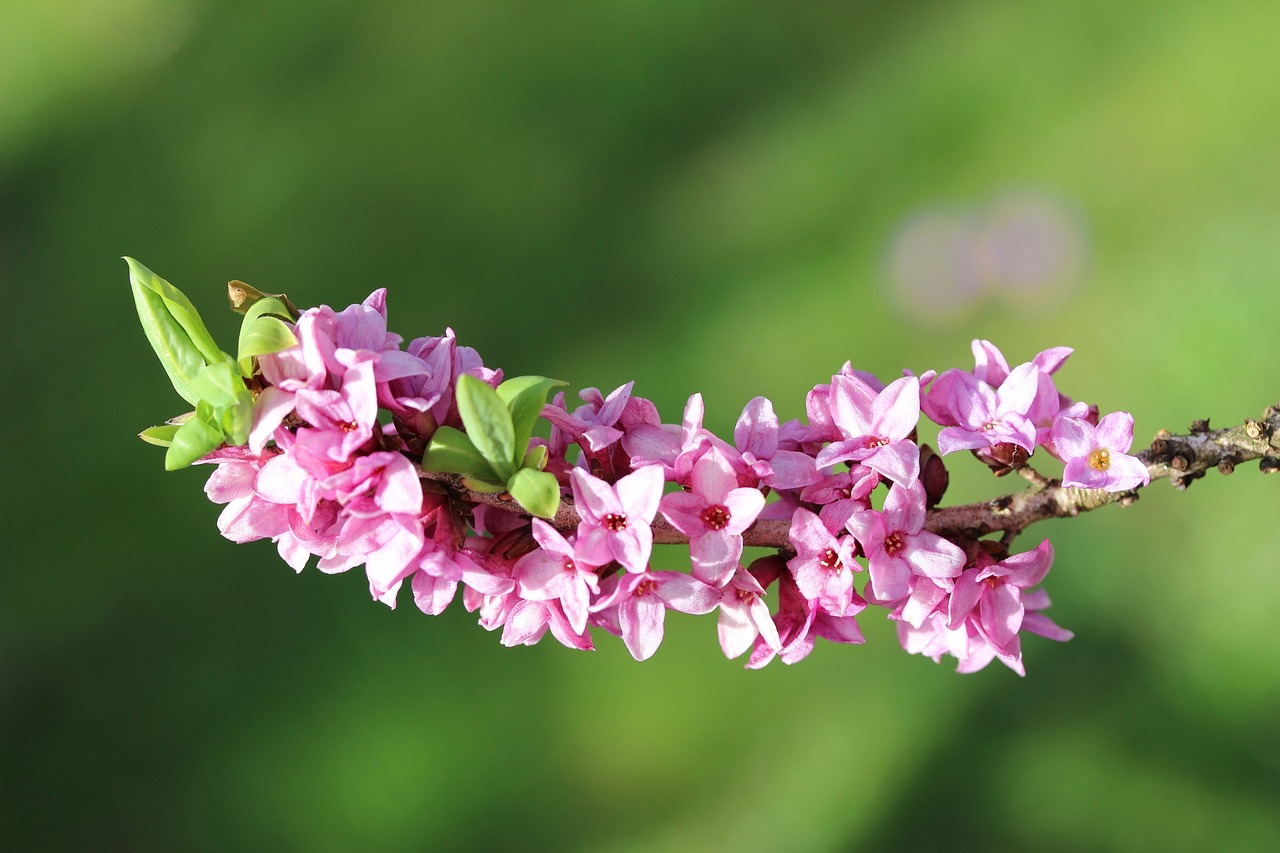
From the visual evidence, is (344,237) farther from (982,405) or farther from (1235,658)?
(982,405)

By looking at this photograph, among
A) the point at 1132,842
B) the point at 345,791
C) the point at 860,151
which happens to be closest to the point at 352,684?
the point at 345,791

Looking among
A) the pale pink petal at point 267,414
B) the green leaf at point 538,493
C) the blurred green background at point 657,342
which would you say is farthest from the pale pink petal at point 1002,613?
the blurred green background at point 657,342

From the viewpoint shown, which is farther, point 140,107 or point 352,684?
point 140,107

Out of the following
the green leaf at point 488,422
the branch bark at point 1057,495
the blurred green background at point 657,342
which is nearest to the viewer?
the green leaf at point 488,422

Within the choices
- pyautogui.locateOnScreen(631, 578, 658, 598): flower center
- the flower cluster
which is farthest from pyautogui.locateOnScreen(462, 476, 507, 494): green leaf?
pyautogui.locateOnScreen(631, 578, 658, 598): flower center

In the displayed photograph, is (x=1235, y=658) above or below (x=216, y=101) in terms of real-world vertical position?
below

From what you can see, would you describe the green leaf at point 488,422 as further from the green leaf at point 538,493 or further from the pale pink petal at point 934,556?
the pale pink petal at point 934,556
